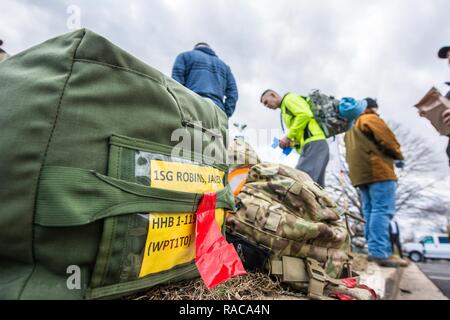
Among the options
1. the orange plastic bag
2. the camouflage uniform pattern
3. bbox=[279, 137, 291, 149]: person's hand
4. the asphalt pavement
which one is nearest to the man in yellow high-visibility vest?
bbox=[279, 137, 291, 149]: person's hand

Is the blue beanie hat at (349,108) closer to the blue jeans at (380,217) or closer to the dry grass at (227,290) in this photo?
the blue jeans at (380,217)

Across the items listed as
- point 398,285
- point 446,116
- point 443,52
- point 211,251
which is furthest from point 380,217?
point 211,251

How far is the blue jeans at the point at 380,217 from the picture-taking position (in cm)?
254

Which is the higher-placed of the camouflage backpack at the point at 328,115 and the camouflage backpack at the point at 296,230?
the camouflage backpack at the point at 328,115

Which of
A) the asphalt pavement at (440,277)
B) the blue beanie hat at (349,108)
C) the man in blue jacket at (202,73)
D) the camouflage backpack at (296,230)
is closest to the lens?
the camouflage backpack at (296,230)

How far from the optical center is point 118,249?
0.69 m

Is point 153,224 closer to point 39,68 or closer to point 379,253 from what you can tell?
point 39,68

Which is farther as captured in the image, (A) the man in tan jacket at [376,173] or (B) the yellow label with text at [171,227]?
(A) the man in tan jacket at [376,173]

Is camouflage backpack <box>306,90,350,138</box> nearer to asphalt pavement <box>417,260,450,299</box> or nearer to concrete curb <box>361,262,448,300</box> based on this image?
concrete curb <box>361,262,448,300</box>

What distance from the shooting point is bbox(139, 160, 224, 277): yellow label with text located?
767 mm

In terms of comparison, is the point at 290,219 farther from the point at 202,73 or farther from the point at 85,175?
the point at 202,73

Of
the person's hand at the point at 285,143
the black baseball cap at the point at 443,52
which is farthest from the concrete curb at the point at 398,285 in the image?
the black baseball cap at the point at 443,52

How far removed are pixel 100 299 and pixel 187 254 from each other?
30 centimetres
